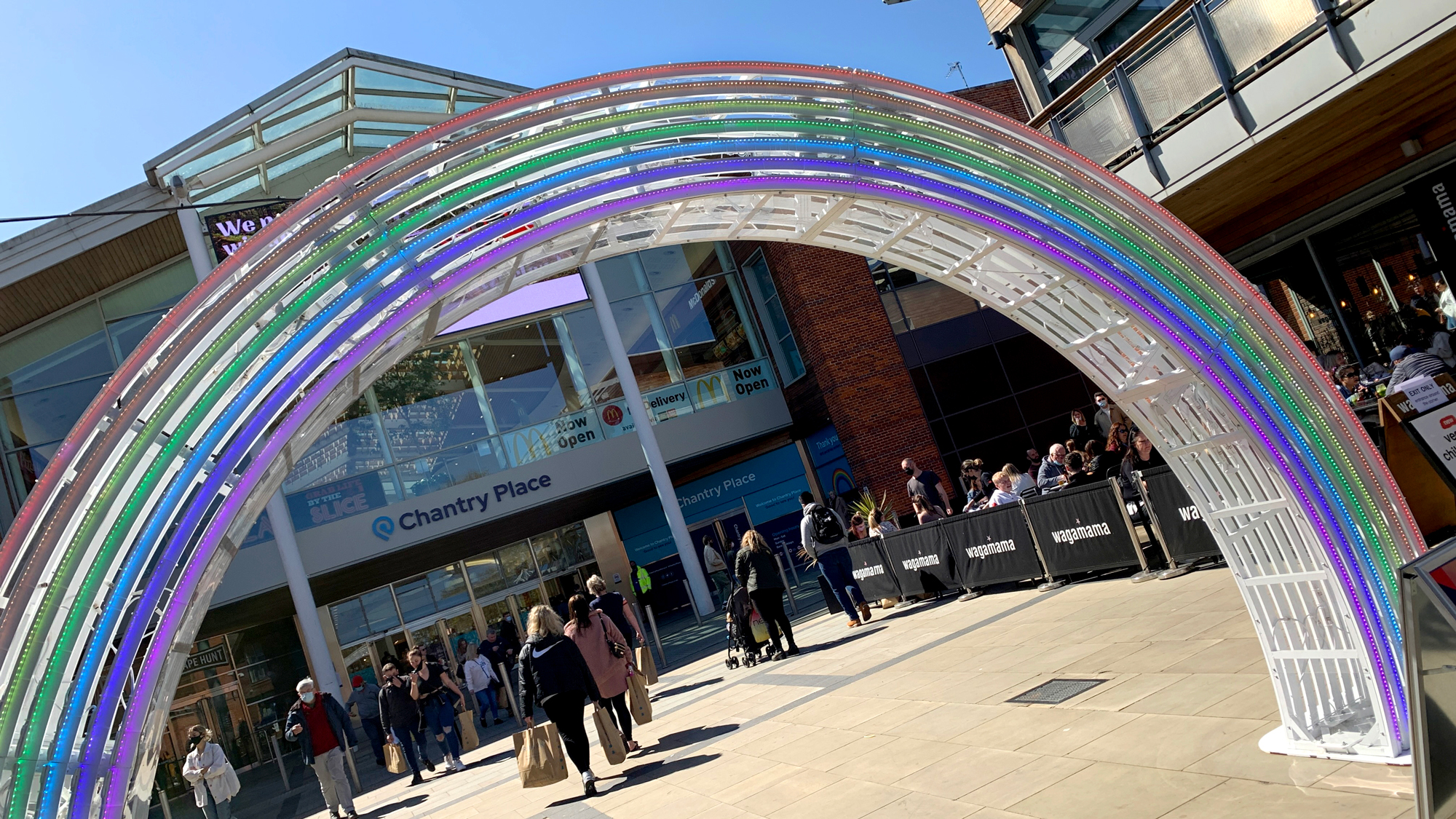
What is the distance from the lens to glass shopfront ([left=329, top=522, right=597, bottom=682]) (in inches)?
997

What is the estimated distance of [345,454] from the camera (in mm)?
22859

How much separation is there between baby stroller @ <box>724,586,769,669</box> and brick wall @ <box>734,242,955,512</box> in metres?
11.5

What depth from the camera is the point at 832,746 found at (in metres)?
7.58

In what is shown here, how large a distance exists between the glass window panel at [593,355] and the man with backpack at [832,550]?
1197 cm

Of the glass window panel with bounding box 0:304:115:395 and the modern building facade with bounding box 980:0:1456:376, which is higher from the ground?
the glass window panel with bounding box 0:304:115:395

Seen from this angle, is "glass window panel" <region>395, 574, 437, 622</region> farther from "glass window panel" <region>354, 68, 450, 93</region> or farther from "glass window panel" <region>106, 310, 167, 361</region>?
"glass window panel" <region>354, 68, 450, 93</region>

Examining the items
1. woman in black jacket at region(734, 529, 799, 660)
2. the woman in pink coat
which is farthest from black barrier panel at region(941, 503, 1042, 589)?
the woman in pink coat

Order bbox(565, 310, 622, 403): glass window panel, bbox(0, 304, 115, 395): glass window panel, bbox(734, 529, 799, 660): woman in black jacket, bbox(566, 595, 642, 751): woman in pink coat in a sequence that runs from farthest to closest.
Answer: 1. bbox(565, 310, 622, 403): glass window panel
2. bbox(0, 304, 115, 395): glass window panel
3. bbox(734, 529, 799, 660): woman in black jacket
4. bbox(566, 595, 642, 751): woman in pink coat

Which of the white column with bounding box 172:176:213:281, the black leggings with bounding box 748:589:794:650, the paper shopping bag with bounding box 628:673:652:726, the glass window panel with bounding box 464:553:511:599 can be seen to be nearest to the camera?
the paper shopping bag with bounding box 628:673:652:726

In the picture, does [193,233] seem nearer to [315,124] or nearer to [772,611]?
[315,124]

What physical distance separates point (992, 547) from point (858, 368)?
12002 millimetres

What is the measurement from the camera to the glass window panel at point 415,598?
2578 centimetres

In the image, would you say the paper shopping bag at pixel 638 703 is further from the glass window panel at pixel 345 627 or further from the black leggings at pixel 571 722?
the glass window panel at pixel 345 627

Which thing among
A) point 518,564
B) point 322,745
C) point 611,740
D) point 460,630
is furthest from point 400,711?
point 518,564
